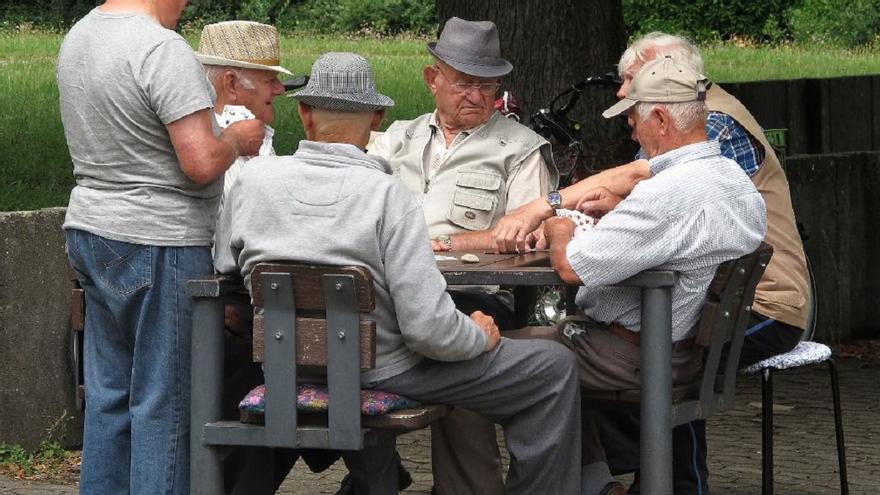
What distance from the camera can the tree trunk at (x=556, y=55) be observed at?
9203mm

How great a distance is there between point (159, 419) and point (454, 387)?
2.88ft

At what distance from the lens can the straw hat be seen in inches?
243

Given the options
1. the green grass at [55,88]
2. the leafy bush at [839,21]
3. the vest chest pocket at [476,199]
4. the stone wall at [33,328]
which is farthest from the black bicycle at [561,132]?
the leafy bush at [839,21]

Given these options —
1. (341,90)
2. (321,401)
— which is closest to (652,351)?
(321,401)

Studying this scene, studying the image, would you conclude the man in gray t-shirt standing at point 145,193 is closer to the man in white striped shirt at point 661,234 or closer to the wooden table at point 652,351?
the wooden table at point 652,351

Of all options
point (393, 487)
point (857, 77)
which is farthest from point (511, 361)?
point (857, 77)

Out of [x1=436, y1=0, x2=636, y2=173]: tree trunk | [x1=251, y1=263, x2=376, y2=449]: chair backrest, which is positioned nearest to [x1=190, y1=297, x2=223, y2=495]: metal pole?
[x1=251, y1=263, x2=376, y2=449]: chair backrest

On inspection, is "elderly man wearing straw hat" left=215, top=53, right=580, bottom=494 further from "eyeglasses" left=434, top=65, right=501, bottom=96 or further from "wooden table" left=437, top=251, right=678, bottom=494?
"eyeglasses" left=434, top=65, right=501, bottom=96

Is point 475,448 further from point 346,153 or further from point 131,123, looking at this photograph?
point 131,123

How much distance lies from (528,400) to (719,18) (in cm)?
3213

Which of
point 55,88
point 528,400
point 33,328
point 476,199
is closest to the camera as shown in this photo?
point 528,400

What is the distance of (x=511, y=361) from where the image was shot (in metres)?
5.10

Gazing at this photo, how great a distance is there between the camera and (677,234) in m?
5.10

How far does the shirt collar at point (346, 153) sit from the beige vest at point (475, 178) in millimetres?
1405
